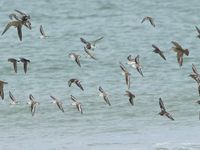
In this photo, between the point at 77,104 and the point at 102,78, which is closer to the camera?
the point at 77,104

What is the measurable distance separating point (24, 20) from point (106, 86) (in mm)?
8996

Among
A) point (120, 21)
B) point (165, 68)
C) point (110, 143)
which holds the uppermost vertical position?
point (120, 21)

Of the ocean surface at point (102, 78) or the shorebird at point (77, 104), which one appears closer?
the ocean surface at point (102, 78)

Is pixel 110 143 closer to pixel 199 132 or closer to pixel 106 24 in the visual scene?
pixel 199 132

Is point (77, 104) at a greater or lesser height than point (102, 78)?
lesser

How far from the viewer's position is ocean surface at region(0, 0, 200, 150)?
846 inches

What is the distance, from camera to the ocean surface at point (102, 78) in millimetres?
21500

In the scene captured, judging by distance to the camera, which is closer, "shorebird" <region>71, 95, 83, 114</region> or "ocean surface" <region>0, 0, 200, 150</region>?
"ocean surface" <region>0, 0, 200, 150</region>

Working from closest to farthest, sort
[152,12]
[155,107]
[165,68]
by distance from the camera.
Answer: [155,107], [165,68], [152,12]

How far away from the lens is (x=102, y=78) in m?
29.4

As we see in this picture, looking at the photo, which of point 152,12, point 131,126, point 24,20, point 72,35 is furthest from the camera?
point 152,12

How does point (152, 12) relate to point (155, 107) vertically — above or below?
above

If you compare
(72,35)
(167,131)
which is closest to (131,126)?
(167,131)

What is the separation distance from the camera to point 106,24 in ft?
135
